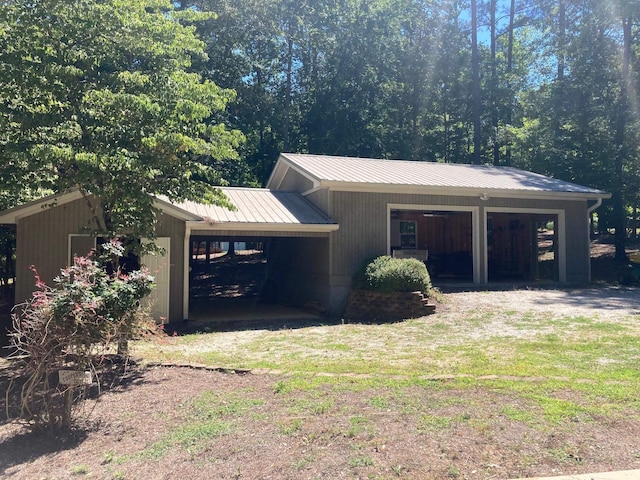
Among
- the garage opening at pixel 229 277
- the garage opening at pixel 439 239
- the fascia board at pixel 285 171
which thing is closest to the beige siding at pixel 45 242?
the garage opening at pixel 229 277

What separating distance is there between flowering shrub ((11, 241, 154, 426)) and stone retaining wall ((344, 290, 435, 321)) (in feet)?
22.6

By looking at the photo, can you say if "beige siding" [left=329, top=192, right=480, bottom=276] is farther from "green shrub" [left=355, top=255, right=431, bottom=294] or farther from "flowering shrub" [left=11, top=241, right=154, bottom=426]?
"flowering shrub" [left=11, top=241, right=154, bottom=426]

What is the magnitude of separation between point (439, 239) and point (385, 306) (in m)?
9.25

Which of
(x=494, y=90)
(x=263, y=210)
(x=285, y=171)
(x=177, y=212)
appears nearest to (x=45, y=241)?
(x=177, y=212)

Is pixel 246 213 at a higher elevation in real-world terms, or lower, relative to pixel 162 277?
higher

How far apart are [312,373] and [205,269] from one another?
1804 cm

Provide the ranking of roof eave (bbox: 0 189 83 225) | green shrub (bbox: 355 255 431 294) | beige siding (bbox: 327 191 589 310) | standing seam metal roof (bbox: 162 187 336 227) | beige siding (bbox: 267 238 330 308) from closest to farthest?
roof eave (bbox: 0 189 83 225), green shrub (bbox: 355 255 431 294), standing seam metal roof (bbox: 162 187 336 227), beige siding (bbox: 327 191 589 310), beige siding (bbox: 267 238 330 308)

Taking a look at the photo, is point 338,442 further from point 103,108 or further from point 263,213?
point 263,213

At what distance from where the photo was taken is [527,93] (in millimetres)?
25219

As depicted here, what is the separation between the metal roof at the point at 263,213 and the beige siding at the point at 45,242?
221 cm

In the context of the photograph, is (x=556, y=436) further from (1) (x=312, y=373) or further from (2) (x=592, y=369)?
(1) (x=312, y=373)

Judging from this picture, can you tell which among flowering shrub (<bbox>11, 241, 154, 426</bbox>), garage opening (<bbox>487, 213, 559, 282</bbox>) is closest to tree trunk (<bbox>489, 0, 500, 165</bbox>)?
garage opening (<bbox>487, 213, 559, 282</bbox>)

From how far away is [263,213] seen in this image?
41.4ft

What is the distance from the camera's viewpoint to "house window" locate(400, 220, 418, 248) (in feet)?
60.8
